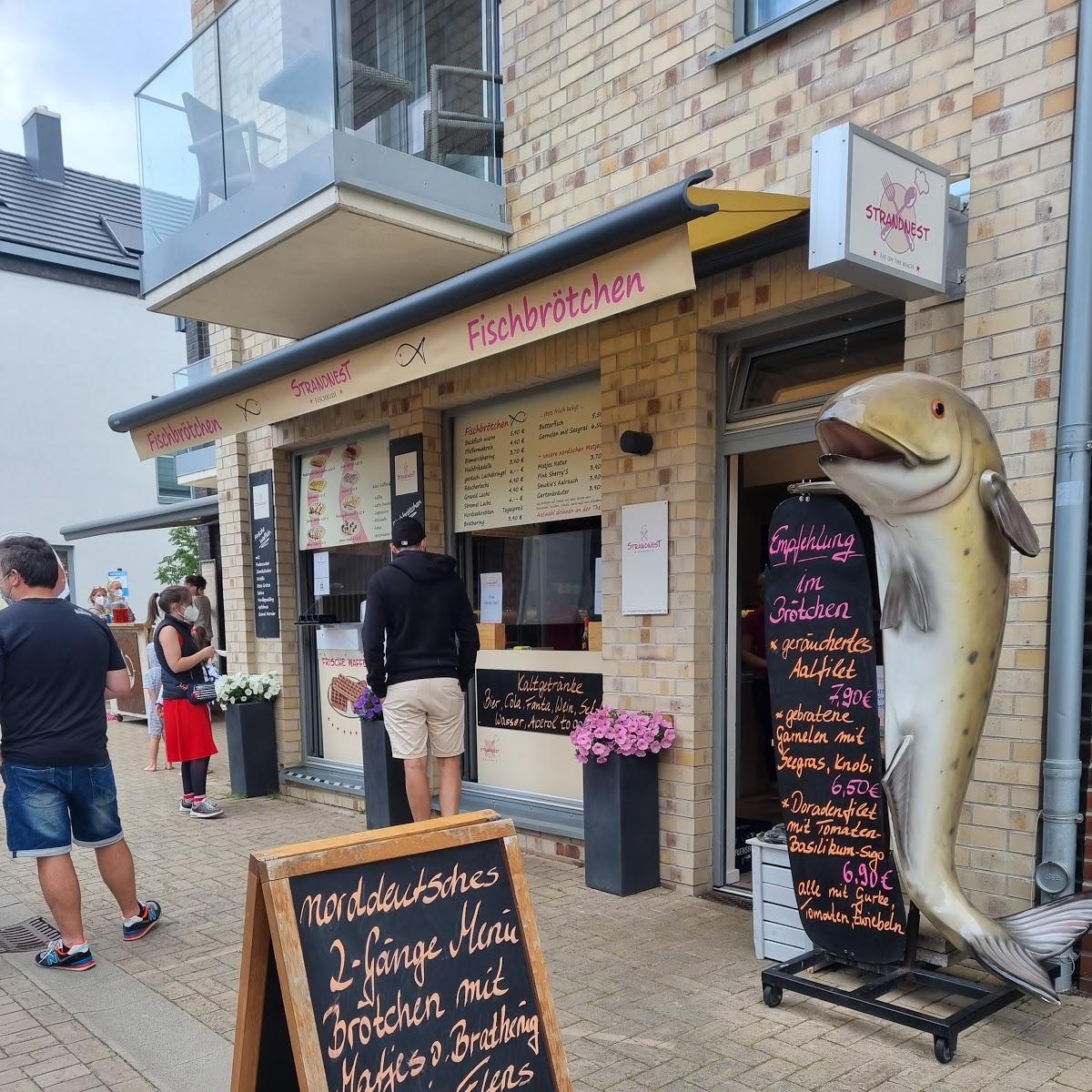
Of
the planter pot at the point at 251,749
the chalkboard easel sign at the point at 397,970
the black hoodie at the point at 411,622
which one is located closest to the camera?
the chalkboard easel sign at the point at 397,970

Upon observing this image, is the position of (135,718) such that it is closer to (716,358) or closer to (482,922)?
(716,358)

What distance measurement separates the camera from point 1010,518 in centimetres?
274

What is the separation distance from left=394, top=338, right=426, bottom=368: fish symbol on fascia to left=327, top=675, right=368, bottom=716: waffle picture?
3339mm

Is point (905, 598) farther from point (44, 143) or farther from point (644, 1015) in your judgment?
point (44, 143)

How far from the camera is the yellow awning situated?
11.2 feet

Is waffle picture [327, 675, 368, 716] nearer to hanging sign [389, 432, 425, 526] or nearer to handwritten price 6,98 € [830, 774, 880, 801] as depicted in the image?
hanging sign [389, 432, 425, 526]

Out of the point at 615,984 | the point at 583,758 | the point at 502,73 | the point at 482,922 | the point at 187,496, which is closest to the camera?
the point at 482,922

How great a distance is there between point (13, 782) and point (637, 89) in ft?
14.6

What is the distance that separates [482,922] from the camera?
2266mm

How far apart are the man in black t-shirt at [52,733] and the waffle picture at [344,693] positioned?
313cm

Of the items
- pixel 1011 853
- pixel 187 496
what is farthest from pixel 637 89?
pixel 187 496

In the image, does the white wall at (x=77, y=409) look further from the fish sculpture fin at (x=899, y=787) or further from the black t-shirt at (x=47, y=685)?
the fish sculpture fin at (x=899, y=787)

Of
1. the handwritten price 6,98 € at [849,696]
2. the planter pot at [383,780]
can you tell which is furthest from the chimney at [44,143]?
the handwritten price 6,98 € at [849,696]

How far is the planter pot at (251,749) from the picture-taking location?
745 cm
